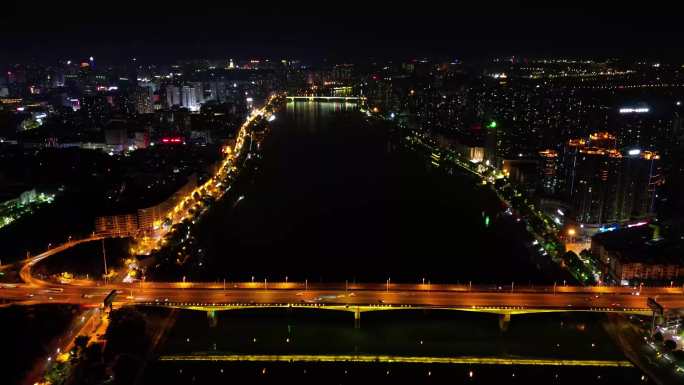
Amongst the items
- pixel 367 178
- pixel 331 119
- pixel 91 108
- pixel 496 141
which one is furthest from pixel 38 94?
pixel 496 141

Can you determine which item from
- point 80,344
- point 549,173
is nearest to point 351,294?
point 80,344

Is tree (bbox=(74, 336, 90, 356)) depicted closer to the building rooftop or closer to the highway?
the highway

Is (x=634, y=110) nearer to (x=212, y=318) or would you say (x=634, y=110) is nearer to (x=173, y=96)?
(x=212, y=318)

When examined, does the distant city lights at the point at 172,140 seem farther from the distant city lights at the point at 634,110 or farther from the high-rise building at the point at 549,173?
the distant city lights at the point at 634,110

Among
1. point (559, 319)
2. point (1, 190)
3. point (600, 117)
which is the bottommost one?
point (559, 319)

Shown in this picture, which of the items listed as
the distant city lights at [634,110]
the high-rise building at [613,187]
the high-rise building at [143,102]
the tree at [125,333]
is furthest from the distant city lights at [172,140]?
the distant city lights at [634,110]

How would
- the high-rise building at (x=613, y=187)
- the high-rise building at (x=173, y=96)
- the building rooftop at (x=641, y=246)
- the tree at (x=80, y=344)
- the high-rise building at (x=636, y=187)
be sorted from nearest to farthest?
the tree at (x=80, y=344) → the building rooftop at (x=641, y=246) → the high-rise building at (x=613, y=187) → the high-rise building at (x=636, y=187) → the high-rise building at (x=173, y=96)

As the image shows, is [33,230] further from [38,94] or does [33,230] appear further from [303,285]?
[38,94]

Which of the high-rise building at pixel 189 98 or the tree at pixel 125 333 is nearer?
the tree at pixel 125 333
